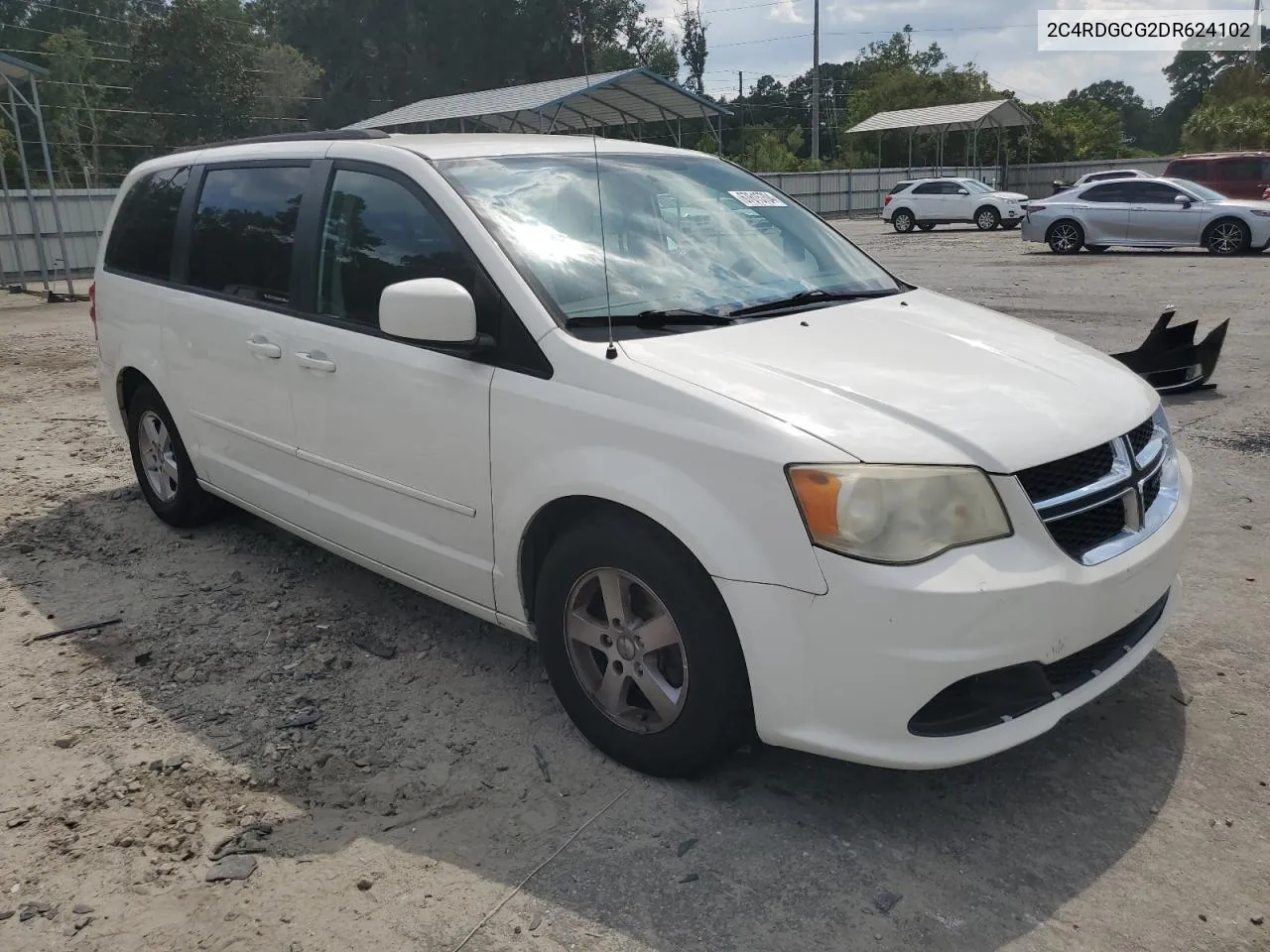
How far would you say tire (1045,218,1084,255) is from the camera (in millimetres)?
20688

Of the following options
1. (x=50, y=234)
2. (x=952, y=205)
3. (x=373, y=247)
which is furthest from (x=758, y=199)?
(x=952, y=205)

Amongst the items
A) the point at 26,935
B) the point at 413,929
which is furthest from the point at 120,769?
the point at 413,929

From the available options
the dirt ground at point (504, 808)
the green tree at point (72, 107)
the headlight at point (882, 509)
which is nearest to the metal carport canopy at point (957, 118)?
the dirt ground at point (504, 808)

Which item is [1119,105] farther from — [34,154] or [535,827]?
[535,827]

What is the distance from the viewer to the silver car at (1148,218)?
744 inches

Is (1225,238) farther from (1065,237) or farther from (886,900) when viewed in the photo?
(886,900)

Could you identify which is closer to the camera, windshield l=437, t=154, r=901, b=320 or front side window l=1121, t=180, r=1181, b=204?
windshield l=437, t=154, r=901, b=320

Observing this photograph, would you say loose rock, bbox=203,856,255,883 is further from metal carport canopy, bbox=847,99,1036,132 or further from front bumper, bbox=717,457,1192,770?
metal carport canopy, bbox=847,99,1036,132

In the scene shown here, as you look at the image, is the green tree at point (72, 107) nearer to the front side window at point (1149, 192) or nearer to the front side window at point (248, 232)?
the front side window at point (1149, 192)

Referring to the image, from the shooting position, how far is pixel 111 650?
412cm

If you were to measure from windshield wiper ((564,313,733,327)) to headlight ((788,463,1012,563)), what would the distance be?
0.84 meters

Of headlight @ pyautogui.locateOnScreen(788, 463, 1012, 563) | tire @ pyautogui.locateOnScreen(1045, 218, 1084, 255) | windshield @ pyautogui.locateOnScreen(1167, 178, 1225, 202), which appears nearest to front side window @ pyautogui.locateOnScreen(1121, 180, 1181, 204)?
windshield @ pyautogui.locateOnScreen(1167, 178, 1225, 202)

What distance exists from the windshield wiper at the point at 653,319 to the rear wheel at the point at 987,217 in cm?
2919

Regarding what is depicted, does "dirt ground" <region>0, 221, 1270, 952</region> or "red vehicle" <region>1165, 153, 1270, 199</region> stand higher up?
"red vehicle" <region>1165, 153, 1270, 199</region>
